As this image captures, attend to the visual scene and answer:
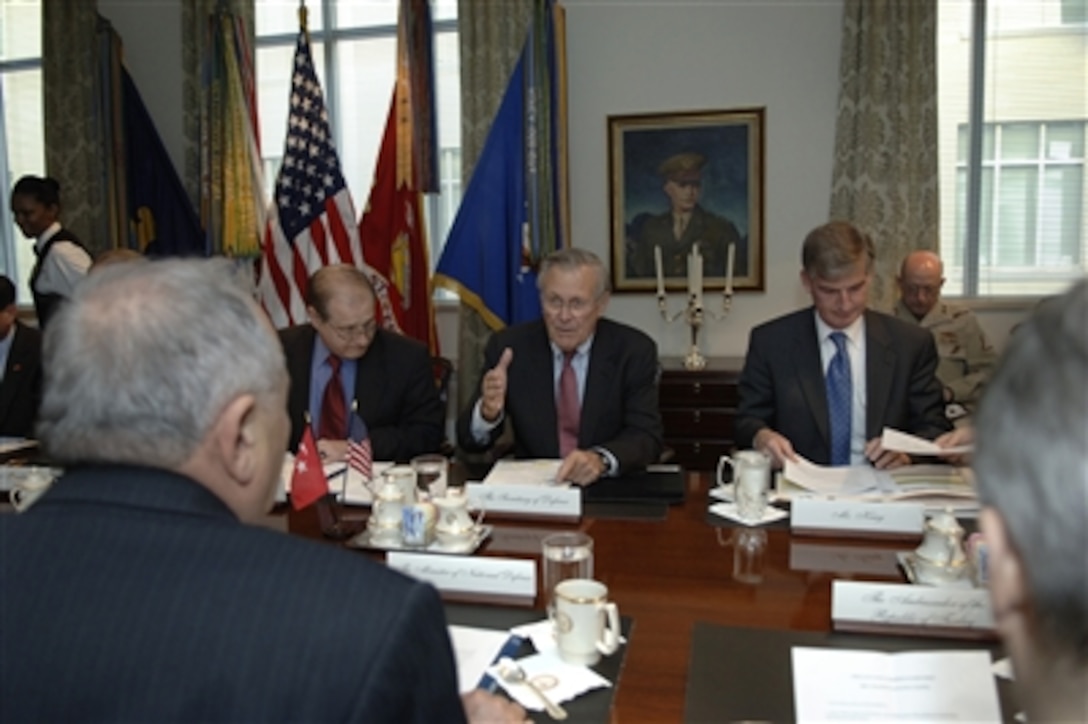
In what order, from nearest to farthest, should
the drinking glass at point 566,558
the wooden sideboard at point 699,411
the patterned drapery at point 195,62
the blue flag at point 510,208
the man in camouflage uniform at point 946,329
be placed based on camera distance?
the drinking glass at point 566,558 < the man in camouflage uniform at point 946,329 < the wooden sideboard at point 699,411 < the blue flag at point 510,208 < the patterned drapery at point 195,62

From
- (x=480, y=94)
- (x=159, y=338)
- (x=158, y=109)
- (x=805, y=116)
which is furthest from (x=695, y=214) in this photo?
(x=159, y=338)

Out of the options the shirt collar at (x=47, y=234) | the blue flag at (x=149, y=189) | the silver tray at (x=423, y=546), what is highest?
the blue flag at (x=149, y=189)

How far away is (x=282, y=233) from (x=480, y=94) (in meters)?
1.39

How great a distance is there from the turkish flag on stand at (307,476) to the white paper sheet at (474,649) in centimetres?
60

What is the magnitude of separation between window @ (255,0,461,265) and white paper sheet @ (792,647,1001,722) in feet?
14.3

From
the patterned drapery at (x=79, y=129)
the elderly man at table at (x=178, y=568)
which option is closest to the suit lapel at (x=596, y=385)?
the elderly man at table at (x=178, y=568)

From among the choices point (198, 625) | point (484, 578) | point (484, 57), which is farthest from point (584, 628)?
point (484, 57)

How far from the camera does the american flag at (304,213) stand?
4.41 m

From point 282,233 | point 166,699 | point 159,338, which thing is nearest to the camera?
point 166,699

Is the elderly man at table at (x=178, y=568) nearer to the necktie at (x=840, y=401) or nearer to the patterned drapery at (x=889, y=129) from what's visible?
the necktie at (x=840, y=401)

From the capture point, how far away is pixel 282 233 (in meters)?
4.45

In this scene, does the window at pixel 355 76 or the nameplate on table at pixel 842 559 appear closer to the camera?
the nameplate on table at pixel 842 559

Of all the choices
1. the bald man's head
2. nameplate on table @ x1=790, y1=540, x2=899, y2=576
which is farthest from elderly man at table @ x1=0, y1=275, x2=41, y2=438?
the bald man's head

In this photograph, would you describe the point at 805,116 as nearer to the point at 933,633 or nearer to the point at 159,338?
the point at 933,633
